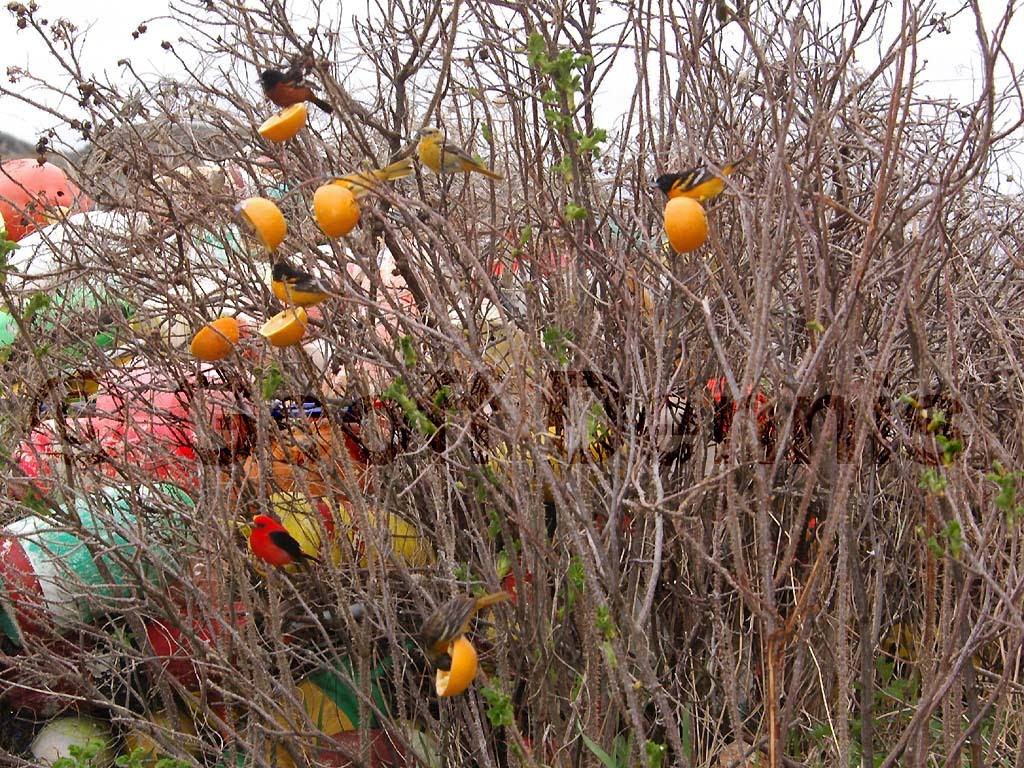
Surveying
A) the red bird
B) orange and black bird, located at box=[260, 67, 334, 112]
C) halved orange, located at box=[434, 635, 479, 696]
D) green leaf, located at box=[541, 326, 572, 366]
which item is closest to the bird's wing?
the red bird

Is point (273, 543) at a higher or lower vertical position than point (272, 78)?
lower

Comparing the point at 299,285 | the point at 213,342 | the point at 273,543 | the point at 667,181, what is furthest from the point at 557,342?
the point at 273,543

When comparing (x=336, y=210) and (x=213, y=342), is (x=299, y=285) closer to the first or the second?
(x=336, y=210)

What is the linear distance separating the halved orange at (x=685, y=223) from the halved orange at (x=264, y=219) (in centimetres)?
65

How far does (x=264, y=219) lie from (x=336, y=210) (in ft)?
0.72

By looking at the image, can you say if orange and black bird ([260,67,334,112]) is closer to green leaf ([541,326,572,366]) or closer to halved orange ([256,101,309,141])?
halved orange ([256,101,309,141])

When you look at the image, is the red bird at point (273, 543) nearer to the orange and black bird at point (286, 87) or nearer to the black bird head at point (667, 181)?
the orange and black bird at point (286, 87)

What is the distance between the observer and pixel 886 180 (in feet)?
5.79

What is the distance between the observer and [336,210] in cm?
160

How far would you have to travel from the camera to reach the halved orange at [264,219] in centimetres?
175

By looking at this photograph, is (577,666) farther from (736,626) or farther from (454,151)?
(454,151)

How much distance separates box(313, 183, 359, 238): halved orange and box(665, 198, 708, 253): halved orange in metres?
0.51

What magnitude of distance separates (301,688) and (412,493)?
2.20 ft

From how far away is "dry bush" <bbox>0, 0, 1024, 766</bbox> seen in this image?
6.89ft
